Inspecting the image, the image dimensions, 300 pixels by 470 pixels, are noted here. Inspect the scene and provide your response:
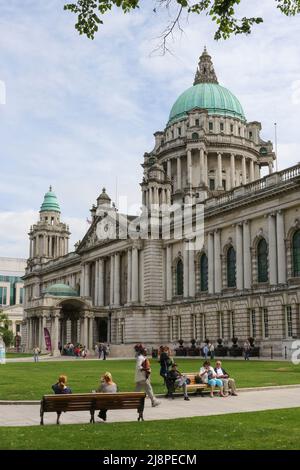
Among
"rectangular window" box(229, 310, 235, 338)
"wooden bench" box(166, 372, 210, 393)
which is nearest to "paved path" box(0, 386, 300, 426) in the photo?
"wooden bench" box(166, 372, 210, 393)

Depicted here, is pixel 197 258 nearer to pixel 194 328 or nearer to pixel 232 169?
pixel 194 328

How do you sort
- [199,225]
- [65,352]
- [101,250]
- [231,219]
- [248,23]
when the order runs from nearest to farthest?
[248,23], [231,219], [199,225], [65,352], [101,250]

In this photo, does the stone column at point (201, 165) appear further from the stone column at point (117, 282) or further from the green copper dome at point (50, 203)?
the green copper dome at point (50, 203)

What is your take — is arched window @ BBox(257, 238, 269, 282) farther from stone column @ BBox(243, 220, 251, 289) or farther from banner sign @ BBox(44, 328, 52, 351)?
banner sign @ BBox(44, 328, 52, 351)

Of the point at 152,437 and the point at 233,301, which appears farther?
the point at 233,301

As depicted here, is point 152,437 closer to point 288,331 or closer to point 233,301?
point 288,331

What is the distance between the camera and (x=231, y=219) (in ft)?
203

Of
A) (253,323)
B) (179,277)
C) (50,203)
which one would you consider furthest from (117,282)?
(50,203)

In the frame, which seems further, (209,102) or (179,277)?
(209,102)

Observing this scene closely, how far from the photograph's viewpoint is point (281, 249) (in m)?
54.4

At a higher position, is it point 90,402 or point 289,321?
point 289,321

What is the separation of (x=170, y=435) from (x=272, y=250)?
43.2m
